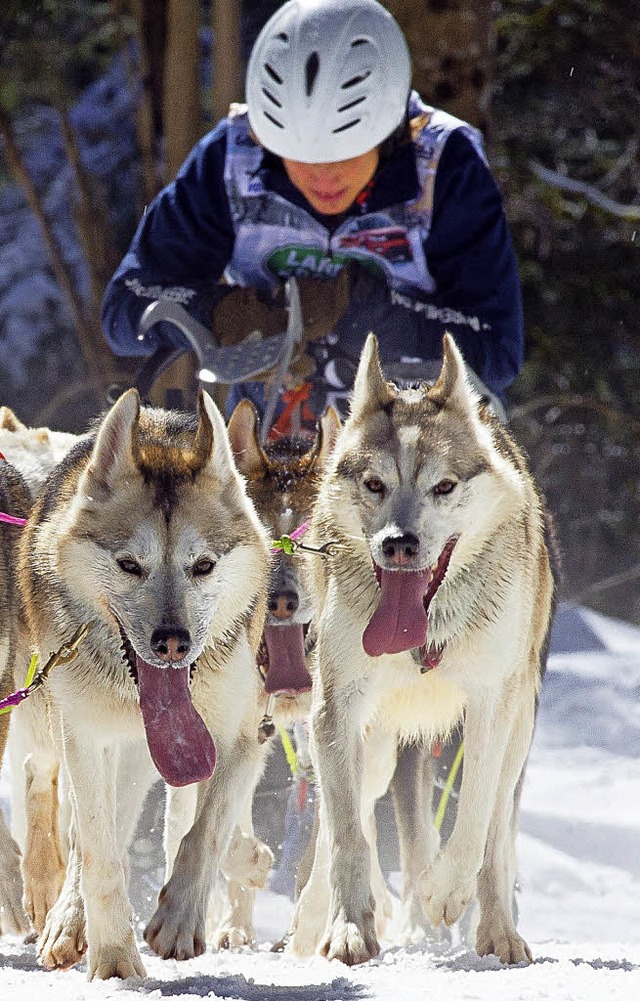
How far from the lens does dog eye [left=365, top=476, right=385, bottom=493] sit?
12.4 feet

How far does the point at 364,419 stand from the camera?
12.9 ft

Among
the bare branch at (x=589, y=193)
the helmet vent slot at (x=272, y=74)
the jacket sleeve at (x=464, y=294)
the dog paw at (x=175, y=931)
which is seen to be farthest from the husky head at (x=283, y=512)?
the bare branch at (x=589, y=193)

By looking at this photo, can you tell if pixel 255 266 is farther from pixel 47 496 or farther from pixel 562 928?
pixel 562 928

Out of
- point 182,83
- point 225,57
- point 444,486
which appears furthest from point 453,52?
point 444,486

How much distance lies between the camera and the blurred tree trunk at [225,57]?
1098 cm

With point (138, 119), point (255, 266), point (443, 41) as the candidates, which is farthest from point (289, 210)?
point (138, 119)

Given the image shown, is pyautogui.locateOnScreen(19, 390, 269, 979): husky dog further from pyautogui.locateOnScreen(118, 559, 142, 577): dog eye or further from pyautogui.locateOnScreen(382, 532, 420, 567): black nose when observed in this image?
pyautogui.locateOnScreen(382, 532, 420, 567): black nose

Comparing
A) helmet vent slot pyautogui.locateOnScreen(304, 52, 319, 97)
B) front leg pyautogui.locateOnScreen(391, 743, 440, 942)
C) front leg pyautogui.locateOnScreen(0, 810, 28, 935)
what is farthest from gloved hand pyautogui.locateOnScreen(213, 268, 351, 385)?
front leg pyautogui.locateOnScreen(0, 810, 28, 935)

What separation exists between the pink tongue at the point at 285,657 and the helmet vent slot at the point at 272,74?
1.92 metres

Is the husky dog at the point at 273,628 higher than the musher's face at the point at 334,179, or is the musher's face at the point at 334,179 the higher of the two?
the musher's face at the point at 334,179

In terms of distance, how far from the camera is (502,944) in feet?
12.7

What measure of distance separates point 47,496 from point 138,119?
9.23m

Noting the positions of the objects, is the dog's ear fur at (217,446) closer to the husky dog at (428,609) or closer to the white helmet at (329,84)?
the husky dog at (428,609)

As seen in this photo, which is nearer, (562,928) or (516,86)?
(562,928)
